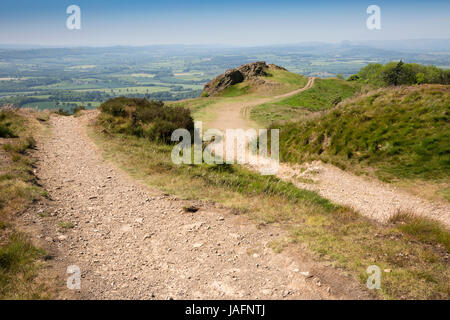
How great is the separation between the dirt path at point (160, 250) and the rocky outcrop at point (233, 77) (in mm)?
39283

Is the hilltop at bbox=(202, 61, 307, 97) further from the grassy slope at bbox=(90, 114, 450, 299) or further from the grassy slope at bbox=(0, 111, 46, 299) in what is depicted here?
the grassy slope at bbox=(0, 111, 46, 299)

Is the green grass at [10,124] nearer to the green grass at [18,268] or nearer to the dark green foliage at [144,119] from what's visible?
the dark green foliage at [144,119]

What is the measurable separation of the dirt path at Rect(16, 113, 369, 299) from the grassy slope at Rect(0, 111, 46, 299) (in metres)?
0.44

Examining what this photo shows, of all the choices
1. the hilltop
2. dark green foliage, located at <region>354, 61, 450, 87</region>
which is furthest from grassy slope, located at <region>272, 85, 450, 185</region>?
the hilltop

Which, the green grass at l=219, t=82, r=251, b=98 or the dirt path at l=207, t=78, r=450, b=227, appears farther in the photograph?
the green grass at l=219, t=82, r=251, b=98

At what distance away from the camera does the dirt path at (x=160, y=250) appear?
5324 millimetres

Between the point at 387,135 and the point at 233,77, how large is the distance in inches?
1461

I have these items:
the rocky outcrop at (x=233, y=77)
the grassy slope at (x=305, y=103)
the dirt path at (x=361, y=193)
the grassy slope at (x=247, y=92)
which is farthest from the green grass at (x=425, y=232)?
the rocky outcrop at (x=233, y=77)

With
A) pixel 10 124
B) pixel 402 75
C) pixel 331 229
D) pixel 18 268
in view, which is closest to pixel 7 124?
pixel 10 124

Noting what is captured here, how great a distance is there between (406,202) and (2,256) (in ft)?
43.9

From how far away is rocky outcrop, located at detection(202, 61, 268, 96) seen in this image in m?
47.7
